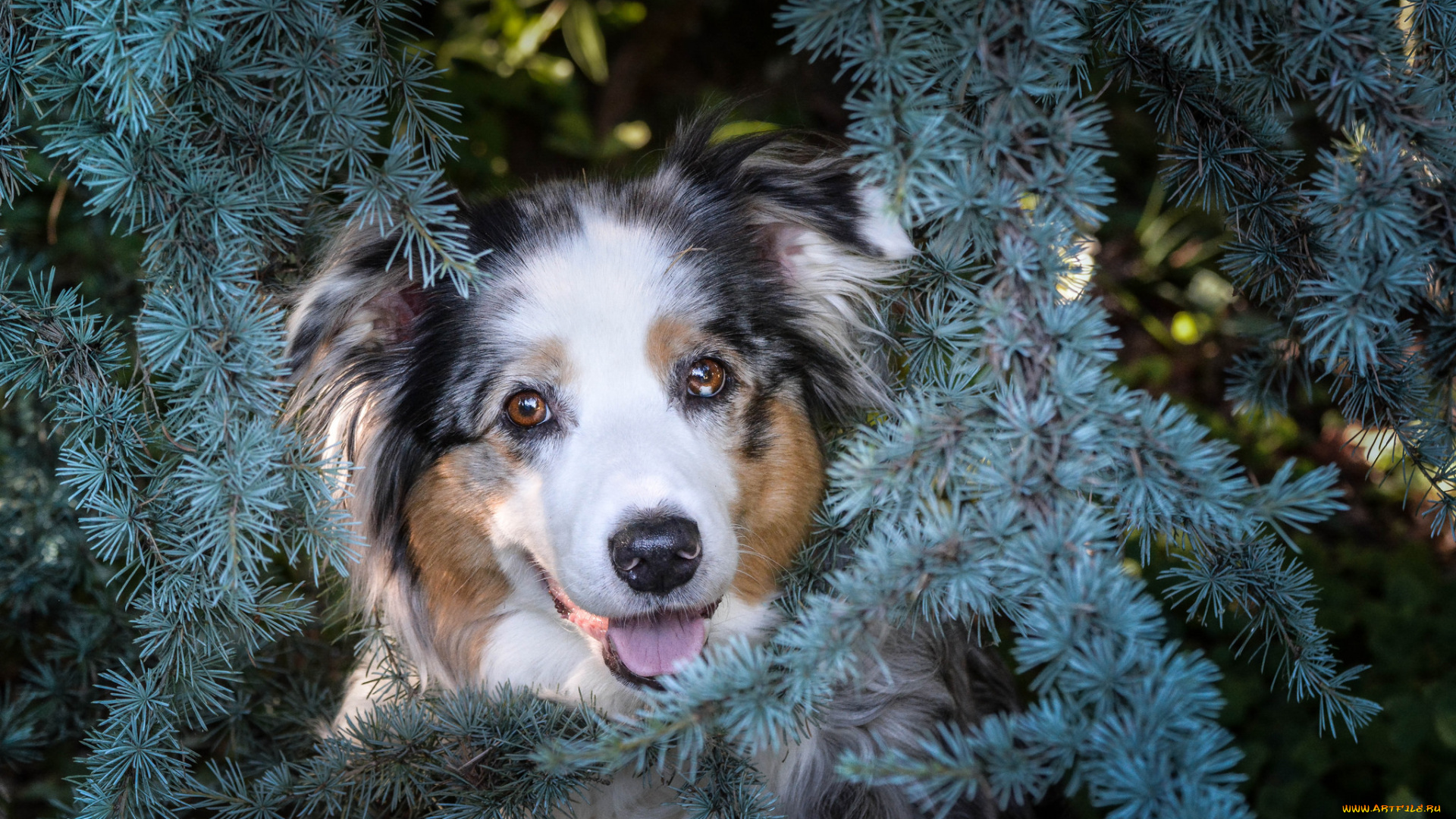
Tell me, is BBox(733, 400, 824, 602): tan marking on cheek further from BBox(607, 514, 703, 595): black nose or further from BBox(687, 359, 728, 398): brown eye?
BBox(607, 514, 703, 595): black nose

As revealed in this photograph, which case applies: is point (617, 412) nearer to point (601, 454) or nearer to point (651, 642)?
point (601, 454)

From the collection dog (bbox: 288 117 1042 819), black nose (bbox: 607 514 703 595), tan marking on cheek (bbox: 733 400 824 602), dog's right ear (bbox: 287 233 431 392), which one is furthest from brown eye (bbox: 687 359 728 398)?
dog's right ear (bbox: 287 233 431 392)

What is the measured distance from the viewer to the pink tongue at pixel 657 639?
82.8 inches

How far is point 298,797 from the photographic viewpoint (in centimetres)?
188

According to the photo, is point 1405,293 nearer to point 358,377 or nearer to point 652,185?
point 652,185

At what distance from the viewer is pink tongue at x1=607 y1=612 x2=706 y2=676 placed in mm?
2104

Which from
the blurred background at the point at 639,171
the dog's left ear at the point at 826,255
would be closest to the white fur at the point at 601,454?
the dog's left ear at the point at 826,255

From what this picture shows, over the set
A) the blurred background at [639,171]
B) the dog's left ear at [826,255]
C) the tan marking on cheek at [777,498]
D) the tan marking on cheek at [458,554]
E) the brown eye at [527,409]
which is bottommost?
the blurred background at [639,171]

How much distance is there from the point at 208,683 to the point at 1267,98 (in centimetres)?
201

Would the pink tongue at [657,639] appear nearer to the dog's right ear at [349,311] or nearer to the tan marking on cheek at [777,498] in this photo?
the tan marking on cheek at [777,498]

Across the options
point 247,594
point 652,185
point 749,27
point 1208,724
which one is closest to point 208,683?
point 247,594

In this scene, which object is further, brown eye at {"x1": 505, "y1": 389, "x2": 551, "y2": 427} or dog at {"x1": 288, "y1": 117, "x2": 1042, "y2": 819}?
brown eye at {"x1": 505, "y1": 389, "x2": 551, "y2": 427}

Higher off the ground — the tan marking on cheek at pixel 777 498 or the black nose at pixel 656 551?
the black nose at pixel 656 551

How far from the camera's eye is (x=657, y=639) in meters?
2.11
